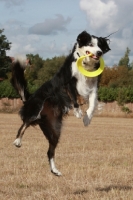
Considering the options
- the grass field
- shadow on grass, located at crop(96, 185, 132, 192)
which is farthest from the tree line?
shadow on grass, located at crop(96, 185, 132, 192)

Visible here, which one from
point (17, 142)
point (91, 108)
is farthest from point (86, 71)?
point (17, 142)

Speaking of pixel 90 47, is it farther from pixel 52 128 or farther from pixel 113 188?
pixel 113 188

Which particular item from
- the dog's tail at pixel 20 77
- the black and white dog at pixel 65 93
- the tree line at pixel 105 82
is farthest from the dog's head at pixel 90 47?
the tree line at pixel 105 82

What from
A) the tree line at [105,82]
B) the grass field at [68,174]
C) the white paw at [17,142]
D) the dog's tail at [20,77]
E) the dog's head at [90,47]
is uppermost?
the dog's head at [90,47]

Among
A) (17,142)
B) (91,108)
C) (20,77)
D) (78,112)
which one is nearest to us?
(17,142)

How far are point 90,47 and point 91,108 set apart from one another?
3.34 ft

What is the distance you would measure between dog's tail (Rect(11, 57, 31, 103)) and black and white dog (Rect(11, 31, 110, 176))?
0.25m

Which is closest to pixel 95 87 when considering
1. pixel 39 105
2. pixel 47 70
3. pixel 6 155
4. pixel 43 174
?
pixel 39 105

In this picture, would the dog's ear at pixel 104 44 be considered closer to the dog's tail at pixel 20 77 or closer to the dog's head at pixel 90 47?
the dog's head at pixel 90 47

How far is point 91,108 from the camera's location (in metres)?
7.75

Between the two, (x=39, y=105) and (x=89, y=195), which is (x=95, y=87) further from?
(x=89, y=195)

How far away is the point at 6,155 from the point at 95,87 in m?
5.46

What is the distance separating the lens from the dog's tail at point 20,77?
8.13m

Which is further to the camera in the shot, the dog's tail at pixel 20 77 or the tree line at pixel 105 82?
the tree line at pixel 105 82
